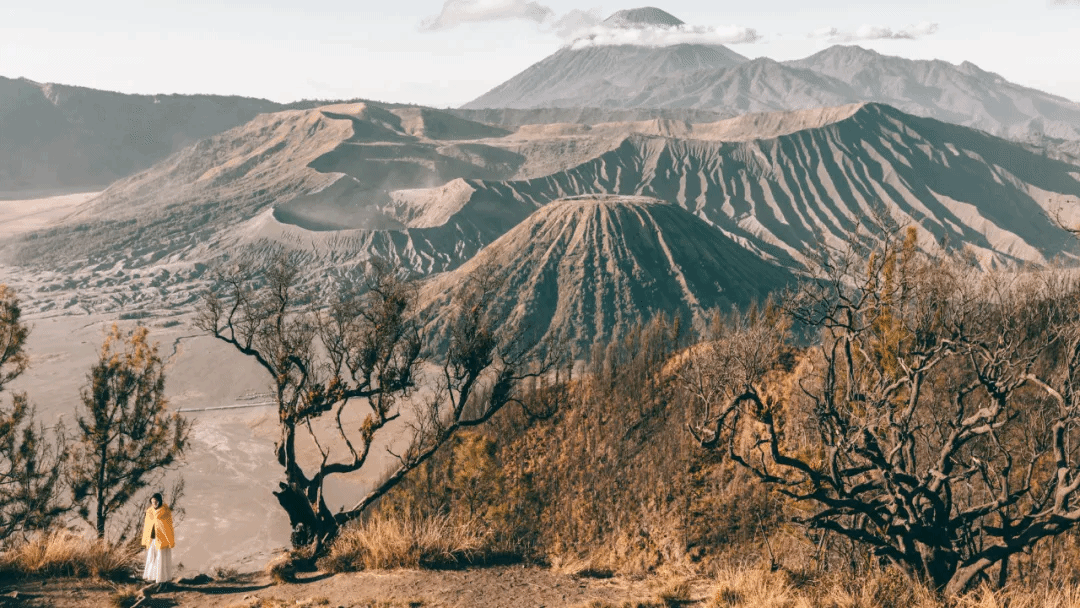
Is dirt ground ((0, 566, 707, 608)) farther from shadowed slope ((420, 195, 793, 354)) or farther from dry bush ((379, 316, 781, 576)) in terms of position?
shadowed slope ((420, 195, 793, 354))

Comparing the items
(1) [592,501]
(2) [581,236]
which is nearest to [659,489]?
→ (1) [592,501]

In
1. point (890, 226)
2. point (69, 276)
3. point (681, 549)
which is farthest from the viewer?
point (69, 276)

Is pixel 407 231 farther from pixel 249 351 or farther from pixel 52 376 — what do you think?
pixel 249 351

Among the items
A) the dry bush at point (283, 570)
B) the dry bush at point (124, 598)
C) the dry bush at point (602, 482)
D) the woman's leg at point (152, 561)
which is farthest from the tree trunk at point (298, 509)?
the dry bush at point (124, 598)

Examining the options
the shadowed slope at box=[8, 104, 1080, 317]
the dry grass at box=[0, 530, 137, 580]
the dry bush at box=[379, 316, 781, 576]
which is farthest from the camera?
the shadowed slope at box=[8, 104, 1080, 317]

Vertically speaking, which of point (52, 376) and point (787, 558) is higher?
point (787, 558)

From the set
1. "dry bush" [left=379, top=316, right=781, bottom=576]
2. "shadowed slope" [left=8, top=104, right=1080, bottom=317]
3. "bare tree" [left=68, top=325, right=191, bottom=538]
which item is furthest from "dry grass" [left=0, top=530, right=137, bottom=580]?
"shadowed slope" [left=8, top=104, right=1080, bottom=317]
